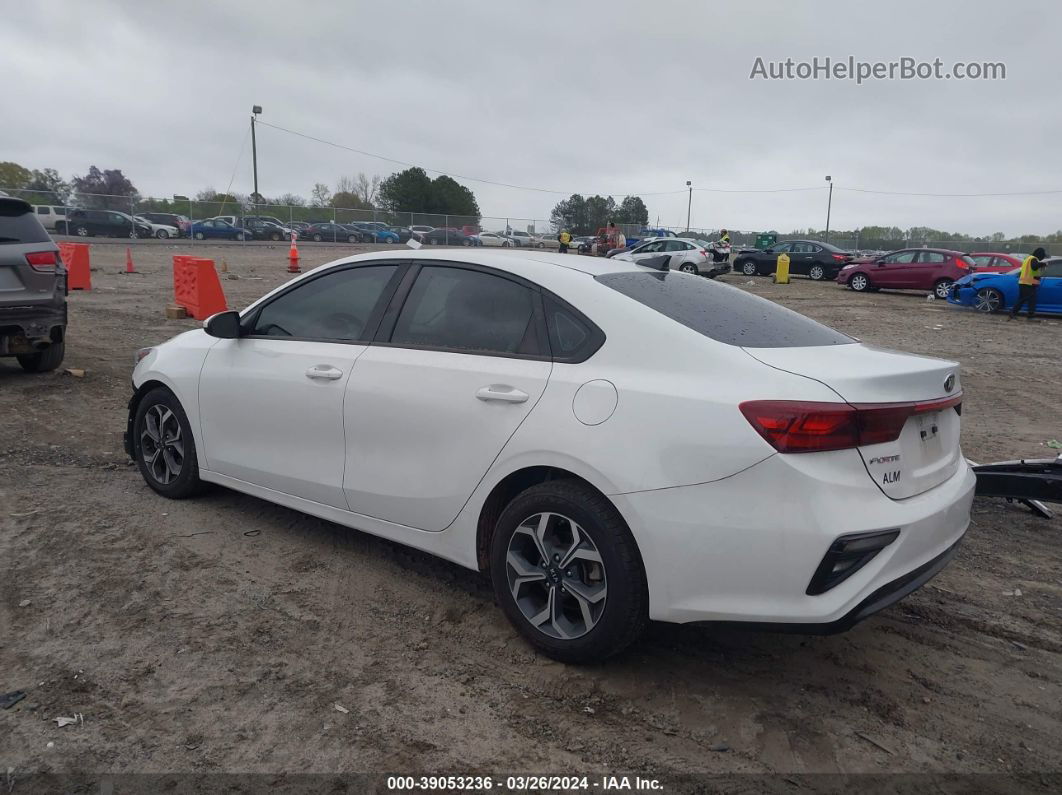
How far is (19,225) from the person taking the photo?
7398 mm

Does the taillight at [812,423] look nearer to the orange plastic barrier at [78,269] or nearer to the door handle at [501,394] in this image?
the door handle at [501,394]

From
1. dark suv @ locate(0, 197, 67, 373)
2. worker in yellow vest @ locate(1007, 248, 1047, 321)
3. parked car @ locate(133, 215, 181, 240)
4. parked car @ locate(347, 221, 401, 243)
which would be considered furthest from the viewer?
parked car @ locate(347, 221, 401, 243)

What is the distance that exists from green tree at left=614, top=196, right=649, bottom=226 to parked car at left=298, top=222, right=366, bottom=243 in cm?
3130

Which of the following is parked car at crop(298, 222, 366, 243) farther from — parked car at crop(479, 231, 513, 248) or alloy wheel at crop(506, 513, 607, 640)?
alloy wheel at crop(506, 513, 607, 640)

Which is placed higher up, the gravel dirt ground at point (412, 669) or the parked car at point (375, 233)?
the parked car at point (375, 233)

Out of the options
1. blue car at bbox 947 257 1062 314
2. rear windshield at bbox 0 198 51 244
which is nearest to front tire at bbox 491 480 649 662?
rear windshield at bbox 0 198 51 244

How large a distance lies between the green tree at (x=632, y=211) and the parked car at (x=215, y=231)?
→ 3971 centimetres

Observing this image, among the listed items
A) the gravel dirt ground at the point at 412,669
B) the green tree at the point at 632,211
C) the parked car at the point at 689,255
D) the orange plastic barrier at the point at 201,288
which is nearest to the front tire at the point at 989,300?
the parked car at the point at 689,255

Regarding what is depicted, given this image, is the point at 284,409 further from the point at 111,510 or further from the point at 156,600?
the point at 111,510

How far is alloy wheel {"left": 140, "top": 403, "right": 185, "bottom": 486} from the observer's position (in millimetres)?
4789

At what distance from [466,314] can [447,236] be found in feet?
164

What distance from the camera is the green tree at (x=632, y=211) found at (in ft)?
246

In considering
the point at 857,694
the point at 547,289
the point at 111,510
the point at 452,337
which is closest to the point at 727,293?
the point at 547,289

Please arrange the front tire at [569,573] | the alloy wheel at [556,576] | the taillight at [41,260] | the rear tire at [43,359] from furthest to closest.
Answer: the rear tire at [43,359]
the taillight at [41,260]
the alloy wheel at [556,576]
the front tire at [569,573]
